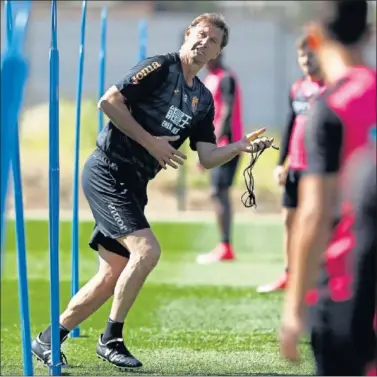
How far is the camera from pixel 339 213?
3676mm

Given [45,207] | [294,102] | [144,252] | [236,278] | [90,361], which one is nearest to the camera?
[144,252]

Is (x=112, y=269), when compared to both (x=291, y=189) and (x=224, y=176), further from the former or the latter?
(x=224, y=176)

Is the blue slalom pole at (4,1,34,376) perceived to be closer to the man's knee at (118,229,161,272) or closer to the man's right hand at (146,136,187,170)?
the man's knee at (118,229,161,272)

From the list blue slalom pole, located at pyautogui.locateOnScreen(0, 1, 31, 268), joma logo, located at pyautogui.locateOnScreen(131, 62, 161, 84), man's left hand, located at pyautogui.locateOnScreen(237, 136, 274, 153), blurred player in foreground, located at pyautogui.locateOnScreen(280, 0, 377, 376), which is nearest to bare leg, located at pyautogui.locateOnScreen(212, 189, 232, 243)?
joma logo, located at pyautogui.locateOnScreen(131, 62, 161, 84)

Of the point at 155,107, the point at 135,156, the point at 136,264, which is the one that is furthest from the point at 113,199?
the point at 155,107

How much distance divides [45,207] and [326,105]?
639 inches

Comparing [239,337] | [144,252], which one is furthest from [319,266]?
[239,337]

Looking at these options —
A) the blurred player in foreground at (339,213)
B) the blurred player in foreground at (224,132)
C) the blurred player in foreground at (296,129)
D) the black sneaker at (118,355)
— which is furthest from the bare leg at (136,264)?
the blurred player in foreground at (224,132)

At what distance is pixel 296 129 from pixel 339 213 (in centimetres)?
527

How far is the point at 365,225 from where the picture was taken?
3.71 m

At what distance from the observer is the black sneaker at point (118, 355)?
6.21 metres

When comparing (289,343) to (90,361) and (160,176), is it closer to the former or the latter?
(90,361)

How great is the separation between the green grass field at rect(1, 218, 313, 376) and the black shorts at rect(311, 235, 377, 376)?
8.30 ft

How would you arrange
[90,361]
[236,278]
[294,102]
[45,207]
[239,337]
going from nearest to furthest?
[90,361]
[239,337]
[294,102]
[236,278]
[45,207]
